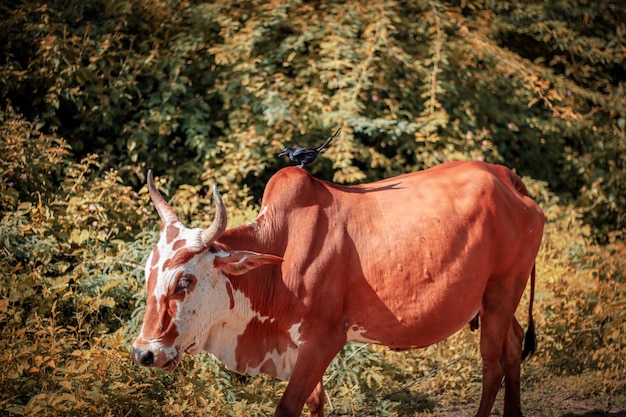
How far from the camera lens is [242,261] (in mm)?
3965

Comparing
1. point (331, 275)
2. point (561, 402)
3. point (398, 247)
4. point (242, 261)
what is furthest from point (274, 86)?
point (561, 402)

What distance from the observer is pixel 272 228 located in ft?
13.9

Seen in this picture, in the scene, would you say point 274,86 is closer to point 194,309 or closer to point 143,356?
point 194,309

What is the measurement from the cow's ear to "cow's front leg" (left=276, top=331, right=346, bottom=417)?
0.51m

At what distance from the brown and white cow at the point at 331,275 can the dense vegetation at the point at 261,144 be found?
587 millimetres

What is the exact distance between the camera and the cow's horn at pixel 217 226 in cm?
378

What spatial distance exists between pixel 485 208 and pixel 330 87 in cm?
310

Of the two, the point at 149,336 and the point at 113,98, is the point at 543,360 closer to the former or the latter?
the point at 149,336

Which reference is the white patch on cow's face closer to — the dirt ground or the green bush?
the dirt ground

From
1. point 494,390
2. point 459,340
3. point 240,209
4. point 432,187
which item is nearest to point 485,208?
point 432,187

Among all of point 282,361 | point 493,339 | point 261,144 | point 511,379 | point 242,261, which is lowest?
point 511,379

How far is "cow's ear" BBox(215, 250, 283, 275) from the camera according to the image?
396cm

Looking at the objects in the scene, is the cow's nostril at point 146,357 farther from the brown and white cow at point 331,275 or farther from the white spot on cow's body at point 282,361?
the white spot on cow's body at point 282,361

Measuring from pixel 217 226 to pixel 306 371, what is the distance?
913 millimetres
